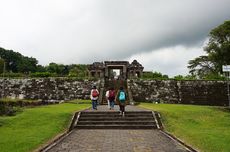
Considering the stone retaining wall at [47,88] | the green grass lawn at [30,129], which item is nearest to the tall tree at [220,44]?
the stone retaining wall at [47,88]

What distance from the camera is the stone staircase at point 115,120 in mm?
13922

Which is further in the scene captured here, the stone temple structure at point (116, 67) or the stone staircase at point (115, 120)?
the stone temple structure at point (116, 67)

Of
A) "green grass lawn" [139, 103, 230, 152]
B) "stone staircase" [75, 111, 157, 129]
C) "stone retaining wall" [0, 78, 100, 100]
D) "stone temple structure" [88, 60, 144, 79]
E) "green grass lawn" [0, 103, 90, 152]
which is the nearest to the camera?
"green grass lawn" [0, 103, 90, 152]

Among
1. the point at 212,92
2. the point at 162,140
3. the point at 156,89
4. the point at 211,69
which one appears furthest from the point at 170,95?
the point at 211,69

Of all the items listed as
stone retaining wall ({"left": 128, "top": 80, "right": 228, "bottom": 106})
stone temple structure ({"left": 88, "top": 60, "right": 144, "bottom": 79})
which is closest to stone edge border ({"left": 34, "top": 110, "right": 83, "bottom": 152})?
stone retaining wall ({"left": 128, "top": 80, "right": 228, "bottom": 106})

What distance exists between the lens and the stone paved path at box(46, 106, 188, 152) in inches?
342

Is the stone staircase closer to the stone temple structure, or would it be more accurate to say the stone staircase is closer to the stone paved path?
the stone paved path

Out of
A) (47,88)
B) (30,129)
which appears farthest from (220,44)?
(30,129)

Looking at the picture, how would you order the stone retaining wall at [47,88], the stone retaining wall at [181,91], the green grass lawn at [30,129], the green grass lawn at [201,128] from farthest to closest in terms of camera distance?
the stone retaining wall at [47,88], the stone retaining wall at [181,91], the green grass lawn at [201,128], the green grass lawn at [30,129]

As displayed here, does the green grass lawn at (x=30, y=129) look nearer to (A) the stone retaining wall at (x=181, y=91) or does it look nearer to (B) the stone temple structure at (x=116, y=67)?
(A) the stone retaining wall at (x=181, y=91)

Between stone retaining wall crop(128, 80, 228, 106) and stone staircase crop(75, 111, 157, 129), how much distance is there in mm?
11354

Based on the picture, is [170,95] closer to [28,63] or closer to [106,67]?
[106,67]

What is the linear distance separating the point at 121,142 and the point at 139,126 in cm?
416

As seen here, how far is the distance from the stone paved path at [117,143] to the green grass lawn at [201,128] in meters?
0.70
